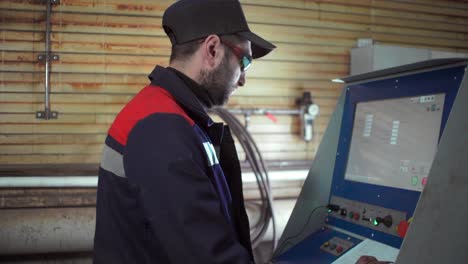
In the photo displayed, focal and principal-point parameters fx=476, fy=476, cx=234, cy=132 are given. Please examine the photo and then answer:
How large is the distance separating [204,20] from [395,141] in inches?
43.0

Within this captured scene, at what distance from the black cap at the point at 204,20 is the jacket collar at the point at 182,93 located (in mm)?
159

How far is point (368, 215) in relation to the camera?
2.30m

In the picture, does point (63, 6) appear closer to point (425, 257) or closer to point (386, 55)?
point (386, 55)

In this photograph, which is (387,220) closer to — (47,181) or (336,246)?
(336,246)

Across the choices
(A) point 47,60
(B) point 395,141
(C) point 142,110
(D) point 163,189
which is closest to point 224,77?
(C) point 142,110

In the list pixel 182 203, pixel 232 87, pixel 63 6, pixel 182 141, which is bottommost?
pixel 182 203

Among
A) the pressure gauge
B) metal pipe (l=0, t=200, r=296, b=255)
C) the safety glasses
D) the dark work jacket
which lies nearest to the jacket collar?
the dark work jacket

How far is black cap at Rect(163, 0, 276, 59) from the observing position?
1.82 m

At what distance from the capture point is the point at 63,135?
373cm

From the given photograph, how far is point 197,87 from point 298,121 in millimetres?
2570

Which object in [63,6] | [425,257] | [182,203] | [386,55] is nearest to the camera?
[182,203]

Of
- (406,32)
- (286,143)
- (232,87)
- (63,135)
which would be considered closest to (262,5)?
(286,143)

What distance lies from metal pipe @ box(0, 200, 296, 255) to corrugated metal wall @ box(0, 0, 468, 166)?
46cm

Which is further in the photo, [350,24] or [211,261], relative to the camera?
[350,24]
